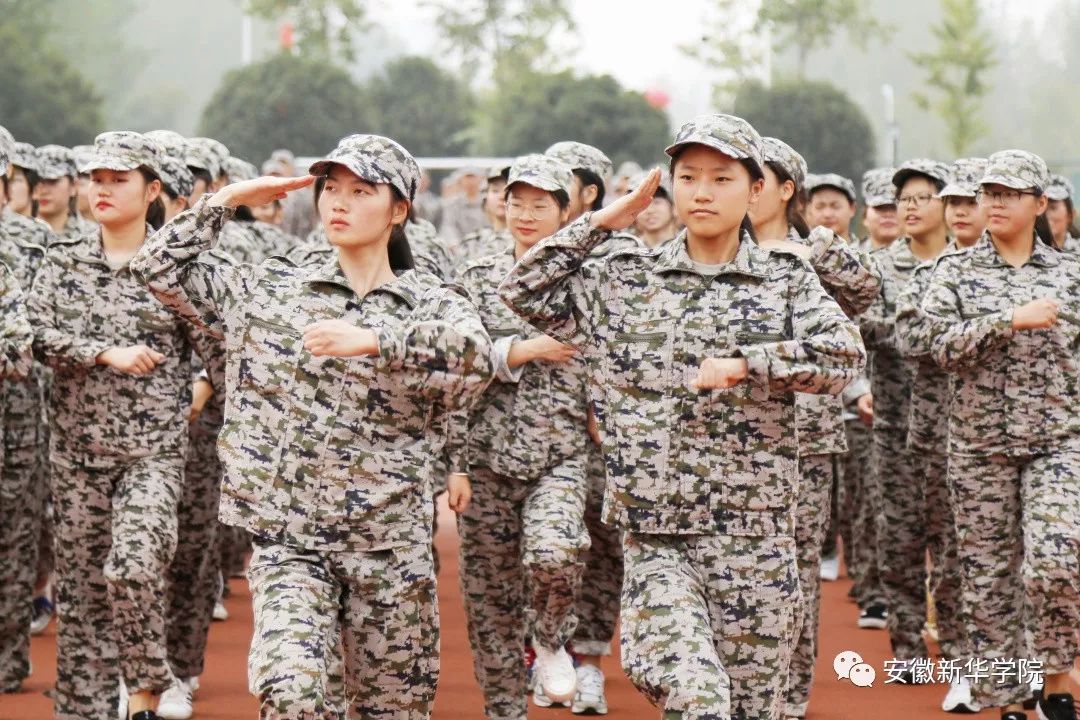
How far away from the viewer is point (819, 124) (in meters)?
28.7

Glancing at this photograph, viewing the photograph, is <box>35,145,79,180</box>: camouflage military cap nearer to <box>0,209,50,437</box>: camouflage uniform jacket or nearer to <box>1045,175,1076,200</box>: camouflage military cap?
<box>0,209,50,437</box>: camouflage uniform jacket

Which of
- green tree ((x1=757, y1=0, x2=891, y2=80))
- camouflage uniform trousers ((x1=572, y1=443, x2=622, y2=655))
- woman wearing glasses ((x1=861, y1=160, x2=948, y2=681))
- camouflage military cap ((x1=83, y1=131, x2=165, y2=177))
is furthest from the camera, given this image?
green tree ((x1=757, y1=0, x2=891, y2=80))

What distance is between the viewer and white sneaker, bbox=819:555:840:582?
535 inches

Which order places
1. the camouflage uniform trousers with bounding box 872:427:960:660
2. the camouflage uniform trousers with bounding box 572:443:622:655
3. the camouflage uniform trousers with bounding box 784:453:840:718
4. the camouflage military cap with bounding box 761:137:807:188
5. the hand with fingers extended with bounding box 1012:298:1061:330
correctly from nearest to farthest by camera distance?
1. the camouflage military cap with bounding box 761:137:807:188
2. the hand with fingers extended with bounding box 1012:298:1061:330
3. the camouflage uniform trousers with bounding box 784:453:840:718
4. the camouflage uniform trousers with bounding box 572:443:622:655
5. the camouflage uniform trousers with bounding box 872:427:960:660

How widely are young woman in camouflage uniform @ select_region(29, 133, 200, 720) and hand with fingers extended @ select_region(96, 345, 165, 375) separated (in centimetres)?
1

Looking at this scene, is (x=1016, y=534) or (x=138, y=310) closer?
(x=138, y=310)

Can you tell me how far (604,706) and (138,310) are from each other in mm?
3083

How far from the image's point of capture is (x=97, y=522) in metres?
7.77

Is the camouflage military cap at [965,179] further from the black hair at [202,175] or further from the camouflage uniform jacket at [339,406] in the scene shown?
the camouflage uniform jacket at [339,406]

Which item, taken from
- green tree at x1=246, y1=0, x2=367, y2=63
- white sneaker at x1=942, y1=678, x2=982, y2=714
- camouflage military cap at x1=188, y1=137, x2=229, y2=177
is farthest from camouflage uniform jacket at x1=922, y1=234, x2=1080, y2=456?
green tree at x1=246, y1=0, x2=367, y2=63

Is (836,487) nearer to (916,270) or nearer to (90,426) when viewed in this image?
(916,270)

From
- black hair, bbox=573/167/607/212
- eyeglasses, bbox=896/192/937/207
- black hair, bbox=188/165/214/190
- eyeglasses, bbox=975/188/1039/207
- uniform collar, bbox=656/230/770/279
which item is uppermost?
black hair, bbox=188/165/214/190

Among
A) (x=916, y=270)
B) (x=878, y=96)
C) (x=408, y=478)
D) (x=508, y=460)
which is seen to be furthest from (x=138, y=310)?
(x=878, y=96)

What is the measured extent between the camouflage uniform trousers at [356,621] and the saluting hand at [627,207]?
1199mm
